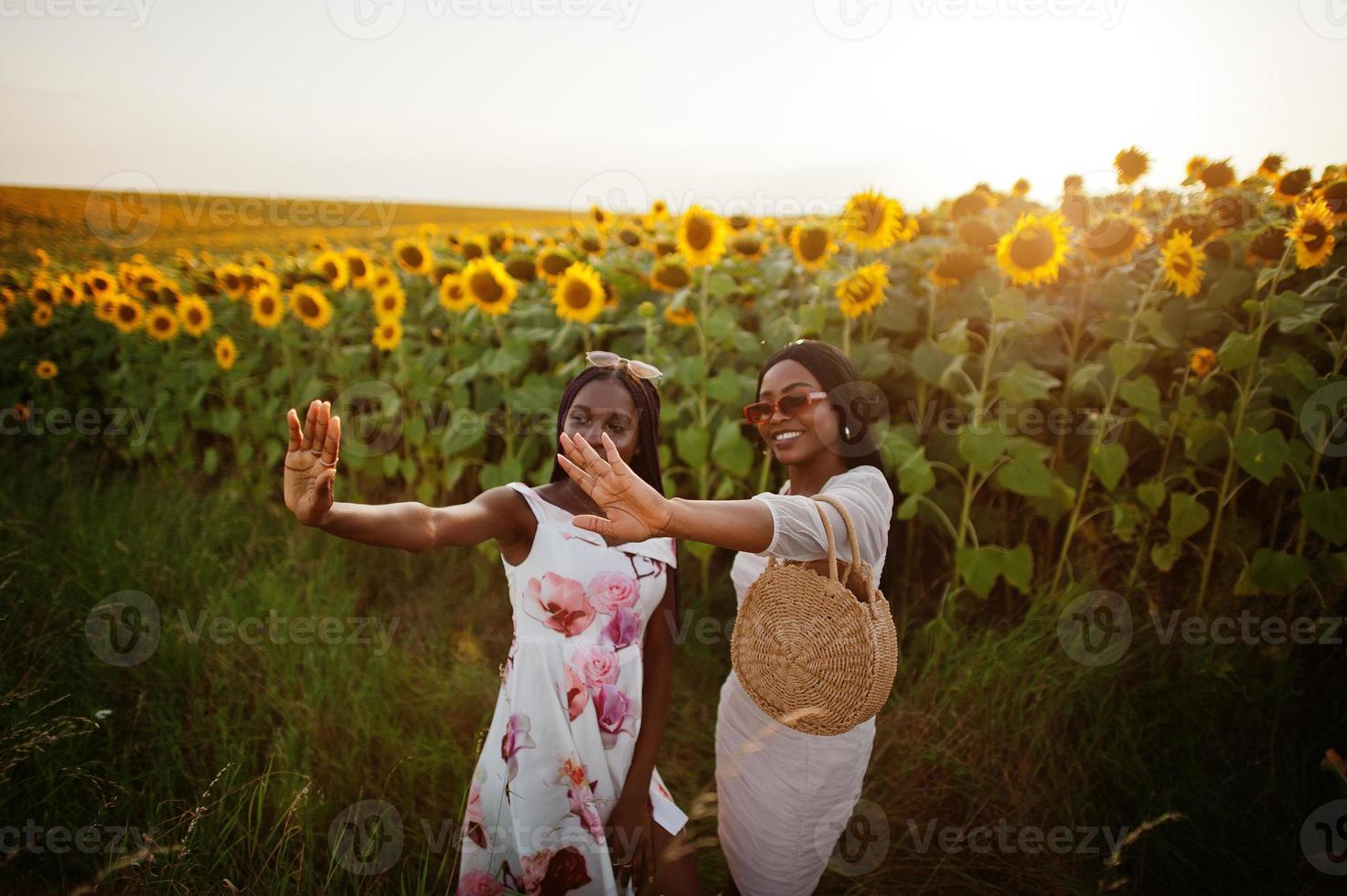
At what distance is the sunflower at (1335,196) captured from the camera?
2932mm

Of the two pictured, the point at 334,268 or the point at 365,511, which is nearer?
the point at 365,511

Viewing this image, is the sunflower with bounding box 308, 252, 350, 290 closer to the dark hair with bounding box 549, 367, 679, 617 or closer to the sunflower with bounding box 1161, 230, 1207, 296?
the dark hair with bounding box 549, 367, 679, 617

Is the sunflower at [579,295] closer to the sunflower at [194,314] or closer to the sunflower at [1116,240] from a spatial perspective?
the sunflower at [1116,240]

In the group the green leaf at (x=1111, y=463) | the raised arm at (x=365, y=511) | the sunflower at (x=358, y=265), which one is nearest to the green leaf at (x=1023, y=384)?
the green leaf at (x=1111, y=463)

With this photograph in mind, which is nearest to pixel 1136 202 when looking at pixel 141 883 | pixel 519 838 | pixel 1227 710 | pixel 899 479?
pixel 899 479

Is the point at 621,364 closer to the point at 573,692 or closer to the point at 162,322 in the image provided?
the point at 573,692

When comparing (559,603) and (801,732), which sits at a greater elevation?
(559,603)

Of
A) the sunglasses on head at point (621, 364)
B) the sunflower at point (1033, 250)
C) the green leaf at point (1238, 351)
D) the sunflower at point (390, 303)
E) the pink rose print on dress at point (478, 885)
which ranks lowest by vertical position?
the pink rose print on dress at point (478, 885)

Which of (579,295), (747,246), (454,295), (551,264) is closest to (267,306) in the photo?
(454,295)

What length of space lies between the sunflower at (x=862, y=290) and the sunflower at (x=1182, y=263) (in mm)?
1245

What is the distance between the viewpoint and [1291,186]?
340 cm

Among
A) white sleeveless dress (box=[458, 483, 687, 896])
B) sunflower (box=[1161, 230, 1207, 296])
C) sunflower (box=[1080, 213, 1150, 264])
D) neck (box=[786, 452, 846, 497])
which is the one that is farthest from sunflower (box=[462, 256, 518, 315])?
sunflower (box=[1161, 230, 1207, 296])

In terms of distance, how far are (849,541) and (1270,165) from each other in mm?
3893

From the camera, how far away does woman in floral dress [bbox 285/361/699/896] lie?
1.99 m
